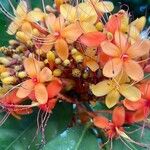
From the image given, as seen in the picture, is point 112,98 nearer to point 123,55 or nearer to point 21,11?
point 123,55

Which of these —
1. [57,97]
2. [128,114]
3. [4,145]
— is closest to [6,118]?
[4,145]

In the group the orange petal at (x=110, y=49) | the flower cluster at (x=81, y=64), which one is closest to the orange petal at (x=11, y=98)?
the flower cluster at (x=81, y=64)

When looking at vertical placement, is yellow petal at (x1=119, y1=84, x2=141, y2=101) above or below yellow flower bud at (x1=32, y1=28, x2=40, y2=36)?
below

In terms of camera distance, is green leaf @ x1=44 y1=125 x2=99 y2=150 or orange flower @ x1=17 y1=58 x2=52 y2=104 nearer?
orange flower @ x1=17 y1=58 x2=52 y2=104

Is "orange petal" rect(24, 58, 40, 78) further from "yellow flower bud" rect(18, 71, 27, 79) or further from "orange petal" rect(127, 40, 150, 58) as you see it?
"orange petal" rect(127, 40, 150, 58)

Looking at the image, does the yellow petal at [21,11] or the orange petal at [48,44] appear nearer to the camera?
the orange petal at [48,44]

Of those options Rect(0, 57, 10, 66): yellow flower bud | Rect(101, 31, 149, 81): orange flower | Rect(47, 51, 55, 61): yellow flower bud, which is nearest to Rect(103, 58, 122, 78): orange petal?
Rect(101, 31, 149, 81): orange flower

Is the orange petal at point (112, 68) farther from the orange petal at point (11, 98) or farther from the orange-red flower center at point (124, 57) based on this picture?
the orange petal at point (11, 98)
